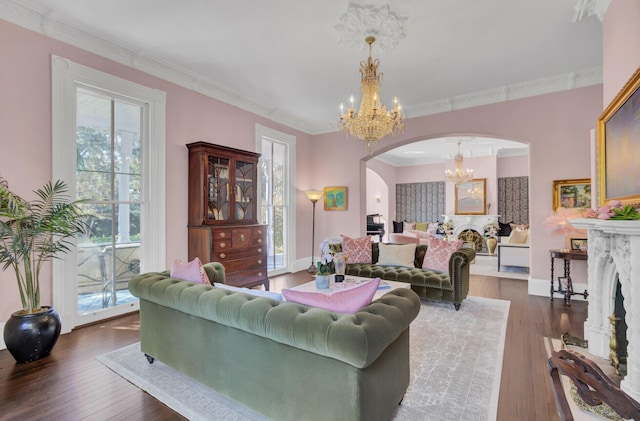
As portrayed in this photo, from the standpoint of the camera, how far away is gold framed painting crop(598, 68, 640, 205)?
2.03m

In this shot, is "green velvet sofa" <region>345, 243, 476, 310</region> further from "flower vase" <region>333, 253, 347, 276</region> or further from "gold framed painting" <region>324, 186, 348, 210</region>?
"gold framed painting" <region>324, 186, 348, 210</region>

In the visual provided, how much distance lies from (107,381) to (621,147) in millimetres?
4354

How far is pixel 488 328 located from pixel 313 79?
3990 millimetres

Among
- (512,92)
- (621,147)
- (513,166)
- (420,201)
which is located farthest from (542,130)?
(420,201)

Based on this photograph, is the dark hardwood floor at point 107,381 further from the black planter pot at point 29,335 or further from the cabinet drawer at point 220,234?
the cabinet drawer at point 220,234

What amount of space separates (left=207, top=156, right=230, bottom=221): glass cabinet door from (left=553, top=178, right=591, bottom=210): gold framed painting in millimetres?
4974

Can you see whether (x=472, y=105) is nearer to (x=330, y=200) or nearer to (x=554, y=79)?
(x=554, y=79)

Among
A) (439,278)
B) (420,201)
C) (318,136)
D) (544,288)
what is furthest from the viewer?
(420,201)

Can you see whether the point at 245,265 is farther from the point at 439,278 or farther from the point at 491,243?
the point at 491,243

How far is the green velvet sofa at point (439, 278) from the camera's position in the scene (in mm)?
4062

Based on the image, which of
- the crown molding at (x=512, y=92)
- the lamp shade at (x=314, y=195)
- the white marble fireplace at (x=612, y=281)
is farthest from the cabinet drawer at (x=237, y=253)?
the white marble fireplace at (x=612, y=281)

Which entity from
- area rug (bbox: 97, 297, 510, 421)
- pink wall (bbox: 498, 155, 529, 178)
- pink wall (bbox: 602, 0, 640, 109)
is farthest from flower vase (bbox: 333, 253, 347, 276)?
pink wall (bbox: 498, 155, 529, 178)

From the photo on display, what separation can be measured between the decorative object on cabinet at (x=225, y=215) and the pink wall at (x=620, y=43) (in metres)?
4.26

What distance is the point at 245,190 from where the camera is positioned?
4.84 metres
